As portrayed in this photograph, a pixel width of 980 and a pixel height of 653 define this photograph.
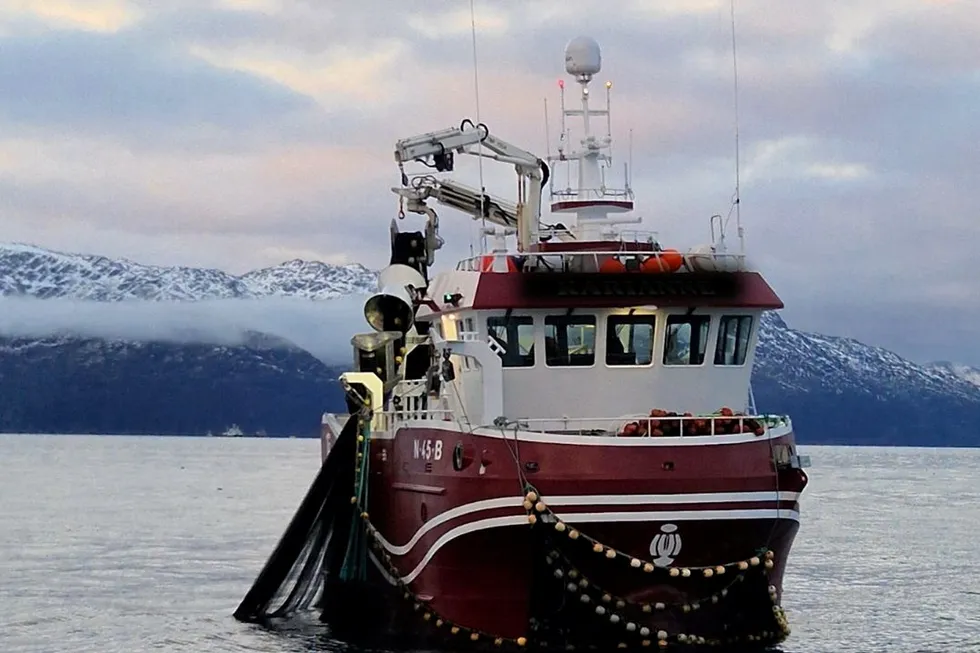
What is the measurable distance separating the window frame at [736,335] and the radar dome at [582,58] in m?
7.19

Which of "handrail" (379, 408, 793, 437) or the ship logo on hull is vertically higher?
"handrail" (379, 408, 793, 437)

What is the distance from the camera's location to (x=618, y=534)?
27219mm

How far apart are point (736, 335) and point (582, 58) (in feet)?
24.7

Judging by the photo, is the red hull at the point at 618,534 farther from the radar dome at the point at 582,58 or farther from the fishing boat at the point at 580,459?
the radar dome at the point at 582,58

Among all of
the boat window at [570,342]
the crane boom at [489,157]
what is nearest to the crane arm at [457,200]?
the crane boom at [489,157]

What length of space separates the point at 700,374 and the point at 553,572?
550 centimetres

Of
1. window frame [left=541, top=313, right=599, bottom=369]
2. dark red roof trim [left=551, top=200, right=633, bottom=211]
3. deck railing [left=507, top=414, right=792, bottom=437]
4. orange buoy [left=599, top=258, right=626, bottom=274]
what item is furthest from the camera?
dark red roof trim [left=551, top=200, right=633, bottom=211]

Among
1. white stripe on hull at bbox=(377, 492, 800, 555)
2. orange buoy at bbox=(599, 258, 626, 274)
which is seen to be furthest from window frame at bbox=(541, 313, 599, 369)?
white stripe on hull at bbox=(377, 492, 800, 555)

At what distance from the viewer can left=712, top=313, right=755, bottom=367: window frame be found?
31328mm

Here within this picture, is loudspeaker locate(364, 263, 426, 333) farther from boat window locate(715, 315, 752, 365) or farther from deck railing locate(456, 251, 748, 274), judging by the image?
boat window locate(715, 315, 752, 365)

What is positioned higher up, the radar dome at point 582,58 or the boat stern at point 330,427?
the radar dome at point 582,58

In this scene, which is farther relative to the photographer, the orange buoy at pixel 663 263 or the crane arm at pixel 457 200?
the crane arm at pixel 457 200

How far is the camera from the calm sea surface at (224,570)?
37750mm

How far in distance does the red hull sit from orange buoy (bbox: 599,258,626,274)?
3.88 metres
